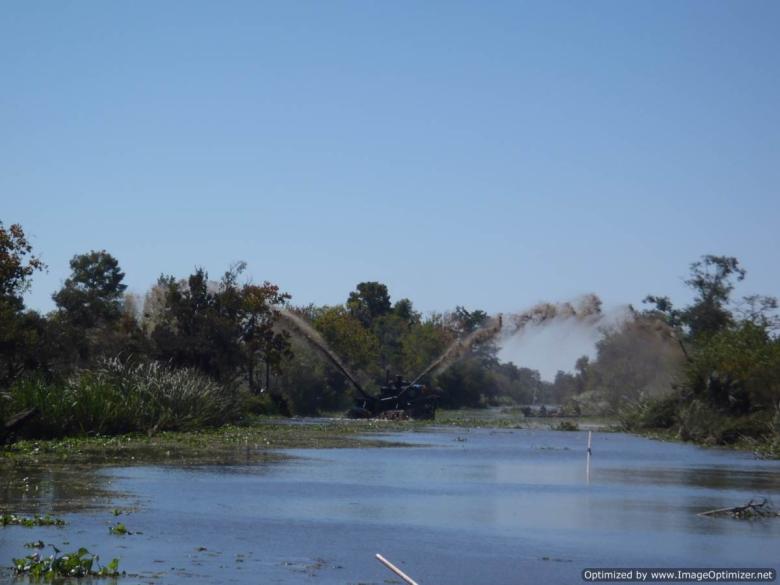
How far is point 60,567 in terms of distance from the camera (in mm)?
13906

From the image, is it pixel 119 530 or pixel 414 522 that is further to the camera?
pixel 414 522

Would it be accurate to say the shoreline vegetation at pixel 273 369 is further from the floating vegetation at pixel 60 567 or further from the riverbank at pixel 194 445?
the floating vegetation at pixel 60 567

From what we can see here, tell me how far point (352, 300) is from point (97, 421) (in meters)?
87.5

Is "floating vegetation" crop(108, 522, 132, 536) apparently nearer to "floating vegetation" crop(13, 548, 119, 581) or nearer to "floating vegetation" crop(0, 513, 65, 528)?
"floating vegetation" crop(0, 513, 65, 528)

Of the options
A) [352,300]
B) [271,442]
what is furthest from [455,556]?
[352,300]

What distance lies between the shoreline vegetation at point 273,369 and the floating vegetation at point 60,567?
16.7 meters

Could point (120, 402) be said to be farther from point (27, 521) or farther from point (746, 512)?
point (746, 512)

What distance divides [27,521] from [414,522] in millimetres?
6011

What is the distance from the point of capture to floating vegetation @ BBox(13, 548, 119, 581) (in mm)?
13805

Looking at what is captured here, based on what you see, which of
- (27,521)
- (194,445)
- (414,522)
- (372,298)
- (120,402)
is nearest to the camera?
(27,521)

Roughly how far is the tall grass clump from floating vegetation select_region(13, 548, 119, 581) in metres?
20.1

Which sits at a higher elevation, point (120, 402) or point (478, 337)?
point (478, 337)

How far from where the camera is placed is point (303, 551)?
54.1 ft

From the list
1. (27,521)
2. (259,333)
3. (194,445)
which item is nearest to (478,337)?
(259,333)
